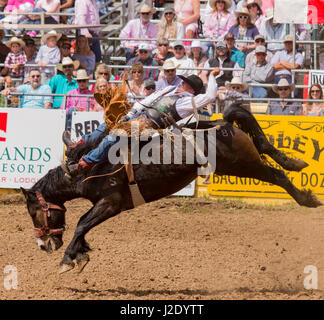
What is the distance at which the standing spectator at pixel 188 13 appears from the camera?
12531 mm

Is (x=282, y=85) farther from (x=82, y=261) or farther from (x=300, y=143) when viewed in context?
(x=82, y=261)

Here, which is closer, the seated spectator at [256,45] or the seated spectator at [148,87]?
the seated spectator at [148,87]

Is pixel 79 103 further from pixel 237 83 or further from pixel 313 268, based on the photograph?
pixel 313 268

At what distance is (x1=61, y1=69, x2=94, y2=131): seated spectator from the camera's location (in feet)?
34.7

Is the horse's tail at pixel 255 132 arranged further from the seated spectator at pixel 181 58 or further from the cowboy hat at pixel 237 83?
the seated spectator at pixel 181 58

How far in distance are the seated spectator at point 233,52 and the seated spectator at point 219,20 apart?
0.93 metres

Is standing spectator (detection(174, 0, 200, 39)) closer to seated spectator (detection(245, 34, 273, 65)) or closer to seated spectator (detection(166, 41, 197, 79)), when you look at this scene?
seated spectator (detection(166, 41, 197, 79))

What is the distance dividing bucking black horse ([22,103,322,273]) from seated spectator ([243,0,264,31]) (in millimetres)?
6346

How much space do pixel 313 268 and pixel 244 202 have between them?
132 inches

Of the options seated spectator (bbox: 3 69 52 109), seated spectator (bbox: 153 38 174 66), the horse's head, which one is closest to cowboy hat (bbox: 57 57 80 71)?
seated spectator (bbox: 3 69 52 109)

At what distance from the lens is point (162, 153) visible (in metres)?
6.36

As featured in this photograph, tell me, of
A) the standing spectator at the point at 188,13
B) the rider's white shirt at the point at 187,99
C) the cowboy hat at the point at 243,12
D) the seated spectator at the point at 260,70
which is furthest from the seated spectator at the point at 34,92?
the rider's white shirt at the point at 187,99

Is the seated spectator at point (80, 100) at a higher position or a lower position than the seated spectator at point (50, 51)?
lower

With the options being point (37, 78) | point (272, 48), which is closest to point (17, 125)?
point (37, 78)
